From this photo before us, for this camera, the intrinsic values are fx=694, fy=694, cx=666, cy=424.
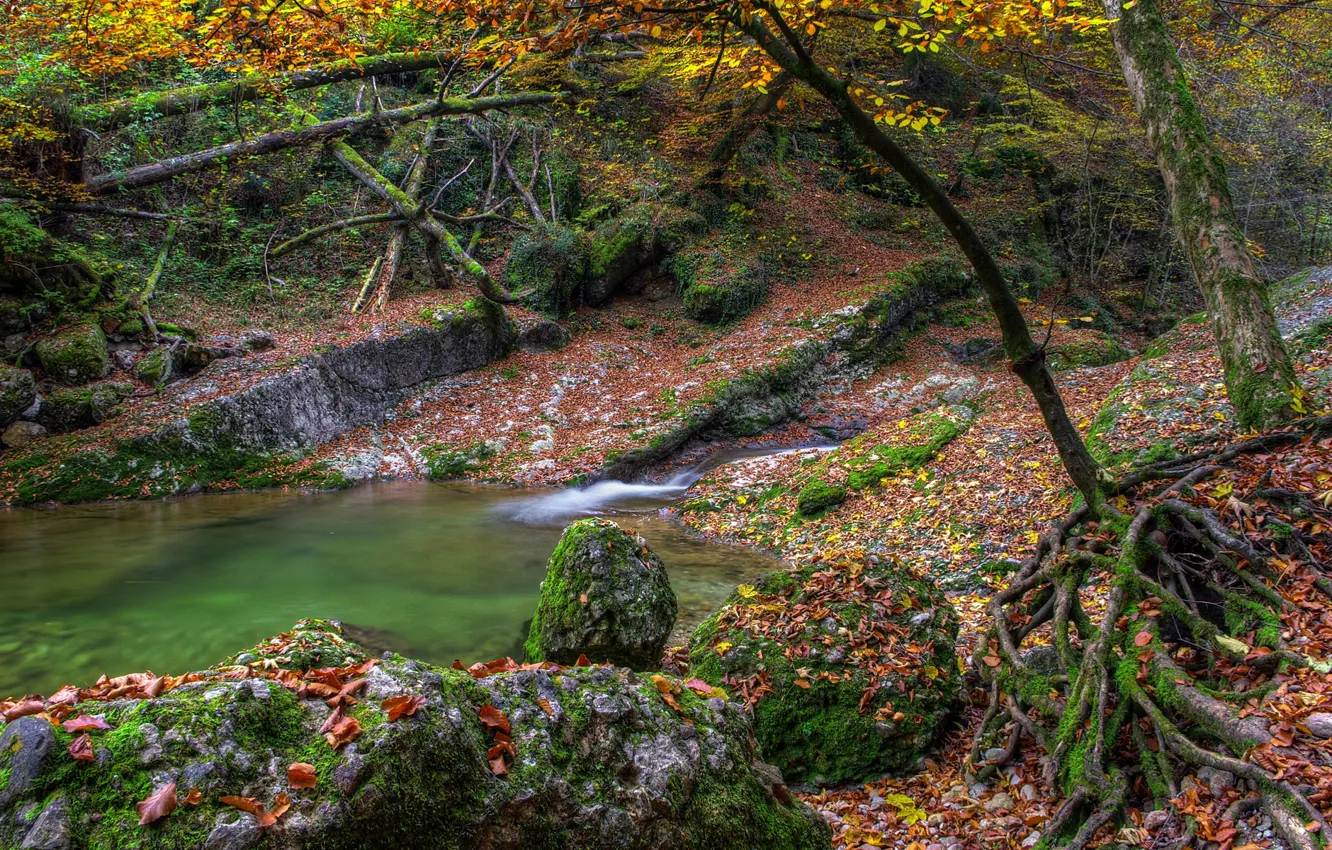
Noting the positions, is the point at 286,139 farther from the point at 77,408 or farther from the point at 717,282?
the point at 717,282

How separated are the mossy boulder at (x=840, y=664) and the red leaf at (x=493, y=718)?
2.69m

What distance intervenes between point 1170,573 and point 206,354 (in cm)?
1619

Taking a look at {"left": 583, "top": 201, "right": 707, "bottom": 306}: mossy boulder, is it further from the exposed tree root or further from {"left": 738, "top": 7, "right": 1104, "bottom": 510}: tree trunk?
the exposed tree root

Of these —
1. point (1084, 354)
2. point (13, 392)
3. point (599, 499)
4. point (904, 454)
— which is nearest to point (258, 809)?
point (904, 454)

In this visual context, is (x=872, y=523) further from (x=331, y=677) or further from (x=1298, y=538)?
(x=331, y=677)

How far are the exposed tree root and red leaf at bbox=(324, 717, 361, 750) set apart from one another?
3.08 meters

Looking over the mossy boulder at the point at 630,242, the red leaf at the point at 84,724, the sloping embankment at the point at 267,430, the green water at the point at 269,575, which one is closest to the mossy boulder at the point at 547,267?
the mossy boulder at the point at 630,242

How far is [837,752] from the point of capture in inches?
178

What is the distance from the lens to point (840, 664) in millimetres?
4836

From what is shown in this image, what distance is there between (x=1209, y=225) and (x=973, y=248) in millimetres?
→ 2975

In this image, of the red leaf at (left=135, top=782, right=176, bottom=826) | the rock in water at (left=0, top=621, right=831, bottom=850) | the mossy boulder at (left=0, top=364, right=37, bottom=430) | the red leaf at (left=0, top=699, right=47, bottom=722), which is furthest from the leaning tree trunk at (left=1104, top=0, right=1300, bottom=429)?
the mossy boulder at (left=0, top=364, right=37, bottom=430)

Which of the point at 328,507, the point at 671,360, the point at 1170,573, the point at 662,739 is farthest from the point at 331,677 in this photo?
the point at 671,360

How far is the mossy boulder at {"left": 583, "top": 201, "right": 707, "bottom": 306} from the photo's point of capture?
2052 centimetres

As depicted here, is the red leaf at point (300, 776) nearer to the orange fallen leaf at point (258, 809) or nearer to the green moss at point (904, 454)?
the orange fallen leaf at point (258, 809)
